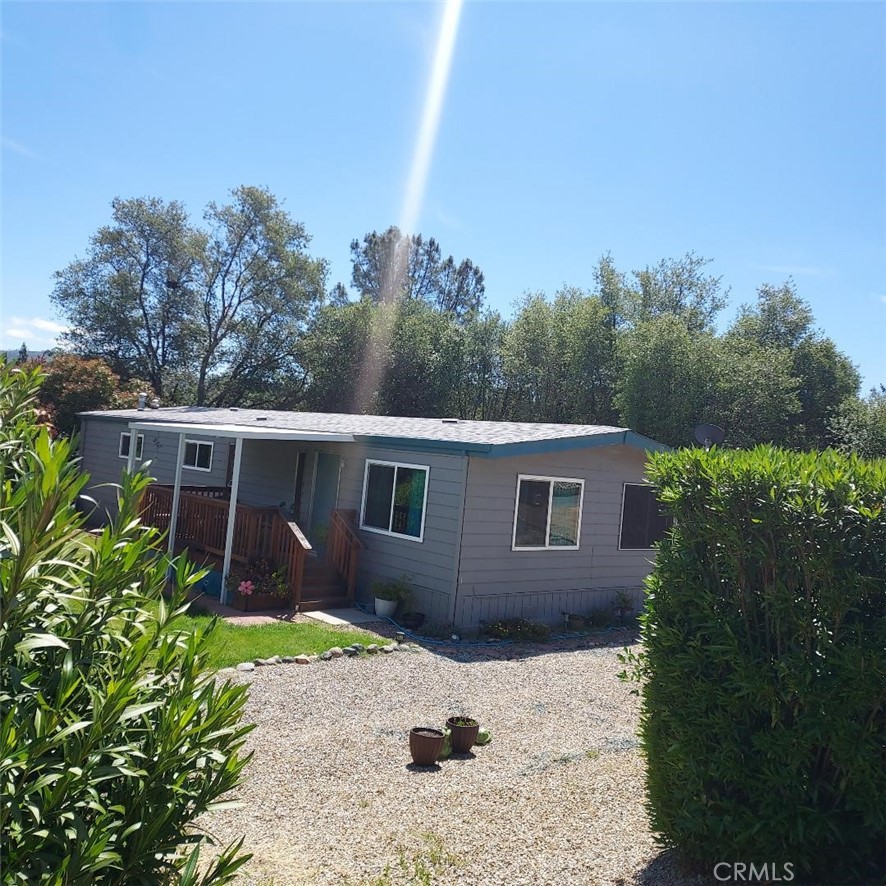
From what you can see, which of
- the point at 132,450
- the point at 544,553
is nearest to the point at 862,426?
the point at 544,553

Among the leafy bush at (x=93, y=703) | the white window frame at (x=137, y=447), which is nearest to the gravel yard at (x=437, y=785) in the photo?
the leafy bush at (x=93, y=703)

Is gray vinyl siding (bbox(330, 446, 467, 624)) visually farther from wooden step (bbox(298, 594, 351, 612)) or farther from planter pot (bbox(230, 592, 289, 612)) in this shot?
planter pot (bbox(230, 592, 289, 612))

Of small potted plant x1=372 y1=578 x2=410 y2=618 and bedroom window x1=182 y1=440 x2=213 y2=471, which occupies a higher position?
bedroom window x1=182 y1=440 x2=213 y2=471

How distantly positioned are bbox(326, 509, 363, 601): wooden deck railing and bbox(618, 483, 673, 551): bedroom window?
4.65 meters

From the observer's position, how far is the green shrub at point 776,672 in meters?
3.22

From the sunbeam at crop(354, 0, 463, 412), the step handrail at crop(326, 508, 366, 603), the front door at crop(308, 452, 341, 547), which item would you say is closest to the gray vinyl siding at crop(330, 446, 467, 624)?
the step handrail at crop(326, 508, 366, 603)

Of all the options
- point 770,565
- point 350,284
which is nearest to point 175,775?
point 770,565

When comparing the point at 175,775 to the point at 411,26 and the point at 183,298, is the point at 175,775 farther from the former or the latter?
the point at 183,298

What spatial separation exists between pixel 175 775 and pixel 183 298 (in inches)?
1232

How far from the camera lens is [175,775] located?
8.36 feet

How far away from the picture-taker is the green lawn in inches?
318

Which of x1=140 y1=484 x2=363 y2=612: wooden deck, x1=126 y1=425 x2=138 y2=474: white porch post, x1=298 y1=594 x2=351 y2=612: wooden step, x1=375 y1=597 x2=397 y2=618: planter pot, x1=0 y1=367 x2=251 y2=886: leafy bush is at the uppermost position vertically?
x1=126 y1=425 x2=138 y2=474: white porch post

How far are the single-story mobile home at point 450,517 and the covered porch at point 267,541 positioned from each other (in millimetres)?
29

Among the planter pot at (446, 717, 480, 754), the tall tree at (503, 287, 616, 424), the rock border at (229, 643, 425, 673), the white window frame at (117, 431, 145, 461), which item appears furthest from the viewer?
the tall tree at (503, 287, 616, 424)
